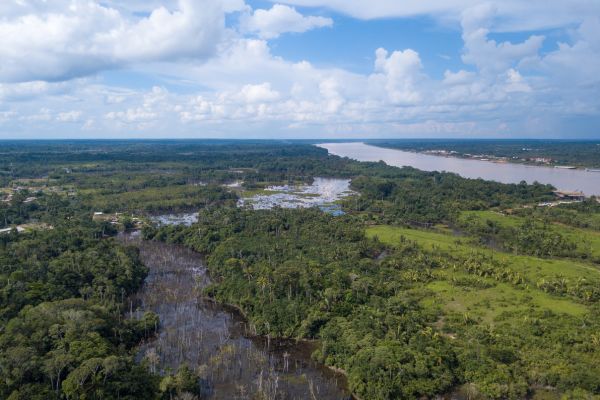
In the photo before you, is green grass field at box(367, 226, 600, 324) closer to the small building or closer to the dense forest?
the dense forest

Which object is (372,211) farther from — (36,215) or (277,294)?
(36,215)

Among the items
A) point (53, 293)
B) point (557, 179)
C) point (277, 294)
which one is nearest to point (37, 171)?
point (53, 293)

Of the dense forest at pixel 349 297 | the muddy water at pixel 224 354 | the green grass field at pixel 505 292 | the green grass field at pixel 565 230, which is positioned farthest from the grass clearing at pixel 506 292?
the muddy water at pixel 224 354

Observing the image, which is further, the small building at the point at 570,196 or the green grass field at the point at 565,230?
the small building at the point at 570,196

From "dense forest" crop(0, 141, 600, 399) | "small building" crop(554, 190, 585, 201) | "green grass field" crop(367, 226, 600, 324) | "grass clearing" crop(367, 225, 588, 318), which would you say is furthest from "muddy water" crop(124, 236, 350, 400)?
"small building" crop(554, 190, 585, 201)

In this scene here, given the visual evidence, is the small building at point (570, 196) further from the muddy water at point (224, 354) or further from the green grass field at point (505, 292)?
the muddy water at point (224, 354)

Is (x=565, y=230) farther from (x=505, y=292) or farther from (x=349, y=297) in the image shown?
(x=349, y=297)

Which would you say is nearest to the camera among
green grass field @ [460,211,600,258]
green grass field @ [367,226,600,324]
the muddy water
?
the muddy water
